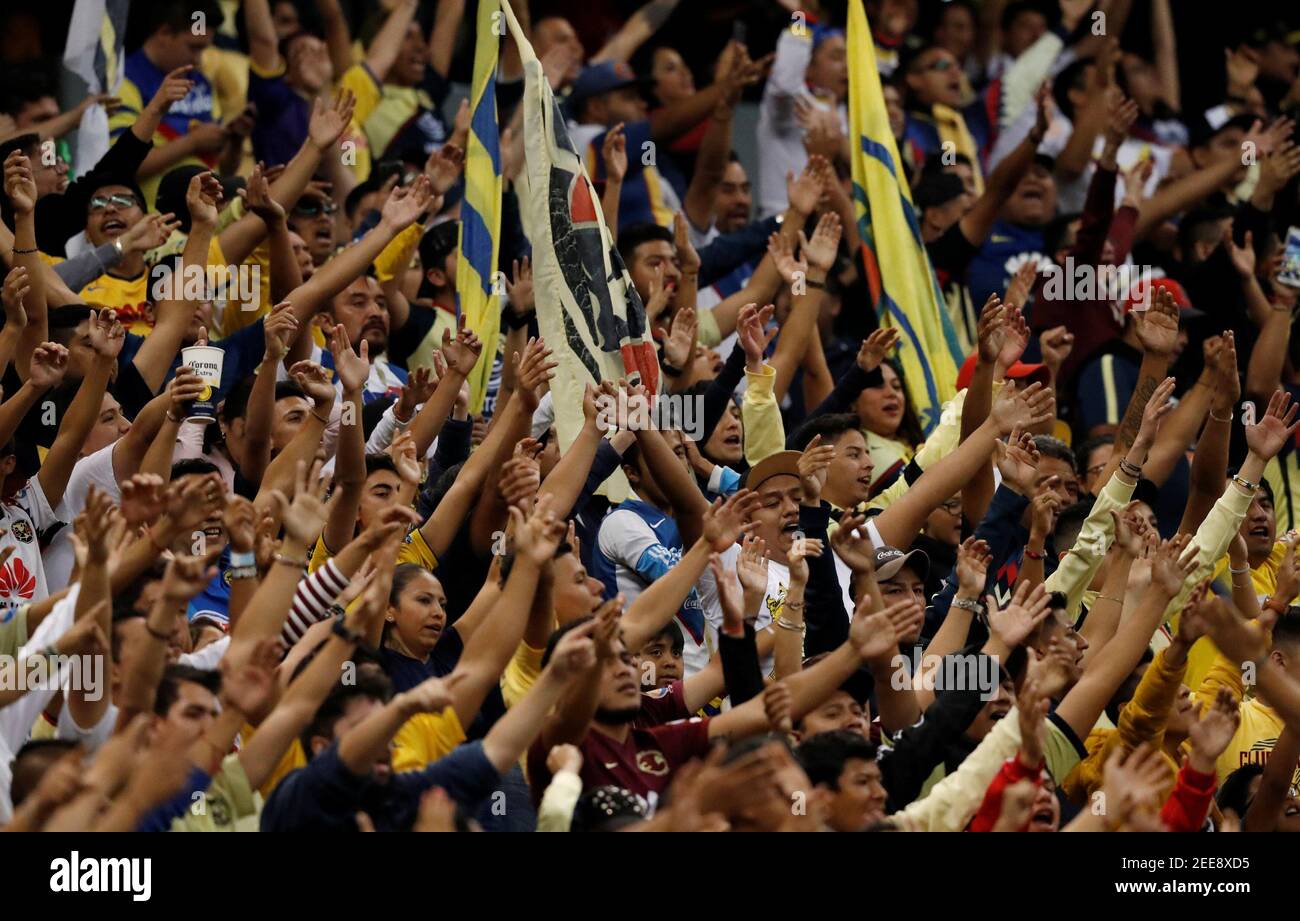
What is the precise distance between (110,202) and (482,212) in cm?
149

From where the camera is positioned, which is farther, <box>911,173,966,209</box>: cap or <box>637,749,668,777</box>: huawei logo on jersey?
<box>911,173,966,209</box>: cap

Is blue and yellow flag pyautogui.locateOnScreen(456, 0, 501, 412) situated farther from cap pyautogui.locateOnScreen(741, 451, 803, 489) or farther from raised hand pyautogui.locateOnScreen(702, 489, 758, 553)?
raised hand pyautogui.locateOnScreen(702, 489, 758, 553)

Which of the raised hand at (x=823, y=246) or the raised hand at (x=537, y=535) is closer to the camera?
the raised hand at (x=537, y=535)

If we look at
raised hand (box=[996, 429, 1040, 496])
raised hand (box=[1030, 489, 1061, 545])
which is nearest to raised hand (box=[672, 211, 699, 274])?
raised hand (box=[996, 429, 1040, 496])

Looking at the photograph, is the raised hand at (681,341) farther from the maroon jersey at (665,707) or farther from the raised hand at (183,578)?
the raised hand at (183,578)

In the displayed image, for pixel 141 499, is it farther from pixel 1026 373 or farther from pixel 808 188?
pixel 808 188

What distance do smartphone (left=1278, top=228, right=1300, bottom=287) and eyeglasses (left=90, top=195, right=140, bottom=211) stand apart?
5.24 metres

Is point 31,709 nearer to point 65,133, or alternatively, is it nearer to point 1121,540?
point 1121,540

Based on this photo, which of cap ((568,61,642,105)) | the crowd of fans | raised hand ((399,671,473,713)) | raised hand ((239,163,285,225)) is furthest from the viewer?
cap ((568,61,642,105))

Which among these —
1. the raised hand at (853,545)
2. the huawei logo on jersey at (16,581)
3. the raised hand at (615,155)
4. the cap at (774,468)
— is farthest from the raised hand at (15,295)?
the raised hand at (615,155)

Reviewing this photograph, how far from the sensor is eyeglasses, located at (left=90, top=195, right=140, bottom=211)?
30.6 feet

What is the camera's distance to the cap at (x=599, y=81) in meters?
12.2

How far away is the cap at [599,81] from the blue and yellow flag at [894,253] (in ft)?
4.78
